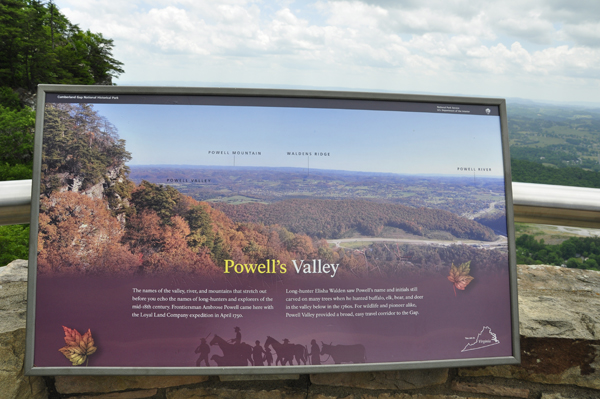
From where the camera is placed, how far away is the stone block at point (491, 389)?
48.5 inches

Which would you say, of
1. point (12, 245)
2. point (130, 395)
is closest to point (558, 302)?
point (130, 395)

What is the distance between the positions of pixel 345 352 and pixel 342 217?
1.21ft

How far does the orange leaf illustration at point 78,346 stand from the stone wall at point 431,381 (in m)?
0.20

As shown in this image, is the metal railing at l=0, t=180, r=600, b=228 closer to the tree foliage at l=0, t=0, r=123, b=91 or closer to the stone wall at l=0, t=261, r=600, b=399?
the stone wall at l=0, t=261, r=600, b=399

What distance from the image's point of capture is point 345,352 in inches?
40.5

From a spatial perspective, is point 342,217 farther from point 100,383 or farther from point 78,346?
point 100,383

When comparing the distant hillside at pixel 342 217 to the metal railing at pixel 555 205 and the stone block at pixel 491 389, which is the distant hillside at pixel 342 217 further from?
the stone block at pixel 491 389

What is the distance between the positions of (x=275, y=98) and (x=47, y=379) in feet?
3.68

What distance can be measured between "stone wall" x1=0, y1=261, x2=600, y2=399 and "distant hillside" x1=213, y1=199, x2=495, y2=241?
18.9 inches

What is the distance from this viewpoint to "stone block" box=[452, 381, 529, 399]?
4.04ft

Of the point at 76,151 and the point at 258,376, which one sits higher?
the point at 76,151

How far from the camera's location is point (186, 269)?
3.32 ft

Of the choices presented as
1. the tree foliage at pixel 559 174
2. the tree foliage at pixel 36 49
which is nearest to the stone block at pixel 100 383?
the tree foliage at pixel 559 174

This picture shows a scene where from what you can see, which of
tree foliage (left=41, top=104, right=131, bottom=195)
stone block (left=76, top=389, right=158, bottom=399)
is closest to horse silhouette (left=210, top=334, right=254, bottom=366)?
stone block (left=76, top=389, right=158, bottom=399)
